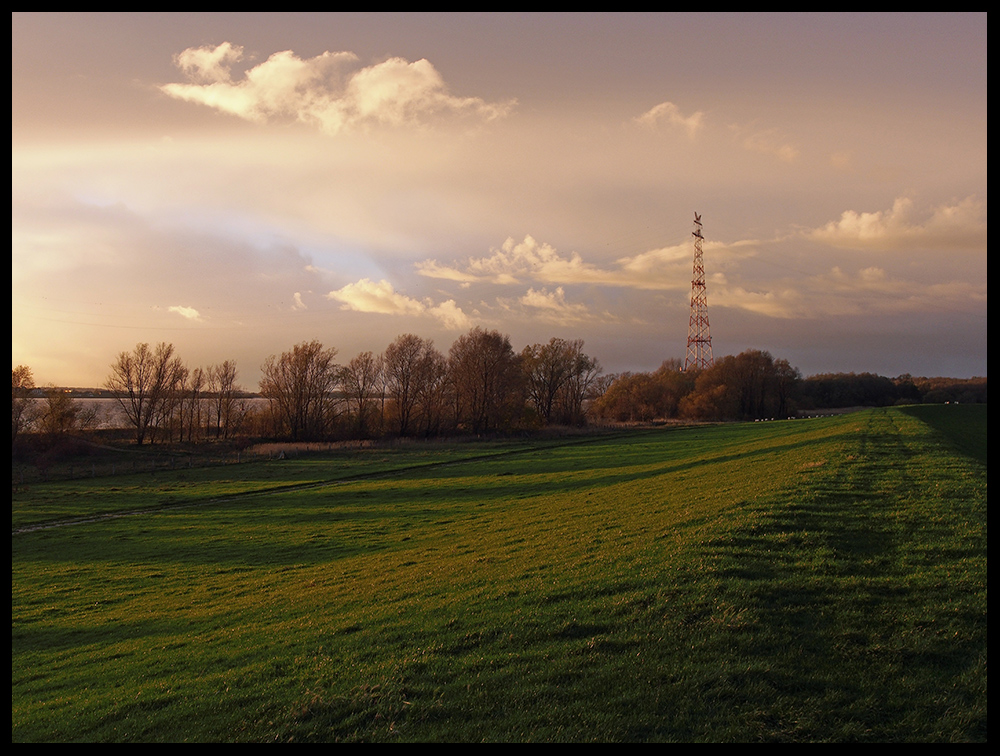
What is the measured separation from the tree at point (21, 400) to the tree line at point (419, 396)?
0.18 m

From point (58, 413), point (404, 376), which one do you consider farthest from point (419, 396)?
point (58, 413)

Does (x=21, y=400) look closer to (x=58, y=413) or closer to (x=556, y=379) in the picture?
(x=58, y=413)

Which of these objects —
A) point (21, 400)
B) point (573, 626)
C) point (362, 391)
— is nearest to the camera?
point (573, 626)

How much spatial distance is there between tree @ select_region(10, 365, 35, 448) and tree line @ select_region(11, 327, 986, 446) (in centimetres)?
18

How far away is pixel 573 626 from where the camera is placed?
993 centimetres

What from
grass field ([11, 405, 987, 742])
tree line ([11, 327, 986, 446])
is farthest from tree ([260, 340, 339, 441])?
grass field ([11, 405, 987, 742])

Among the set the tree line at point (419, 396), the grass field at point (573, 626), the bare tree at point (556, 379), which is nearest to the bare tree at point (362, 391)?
the tree line at point (419, 396)

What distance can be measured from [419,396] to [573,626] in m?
101

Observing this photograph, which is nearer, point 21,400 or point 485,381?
point 21,400

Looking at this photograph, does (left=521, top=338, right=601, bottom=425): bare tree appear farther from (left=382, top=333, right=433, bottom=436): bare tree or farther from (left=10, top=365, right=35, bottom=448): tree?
(left=10, top=365, right=35, bottom=448): tree

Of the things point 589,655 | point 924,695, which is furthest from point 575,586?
point 924,695

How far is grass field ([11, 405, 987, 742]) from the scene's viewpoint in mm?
7379

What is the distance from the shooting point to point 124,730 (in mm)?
8953

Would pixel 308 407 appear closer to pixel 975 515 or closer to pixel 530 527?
pixel 530 527
